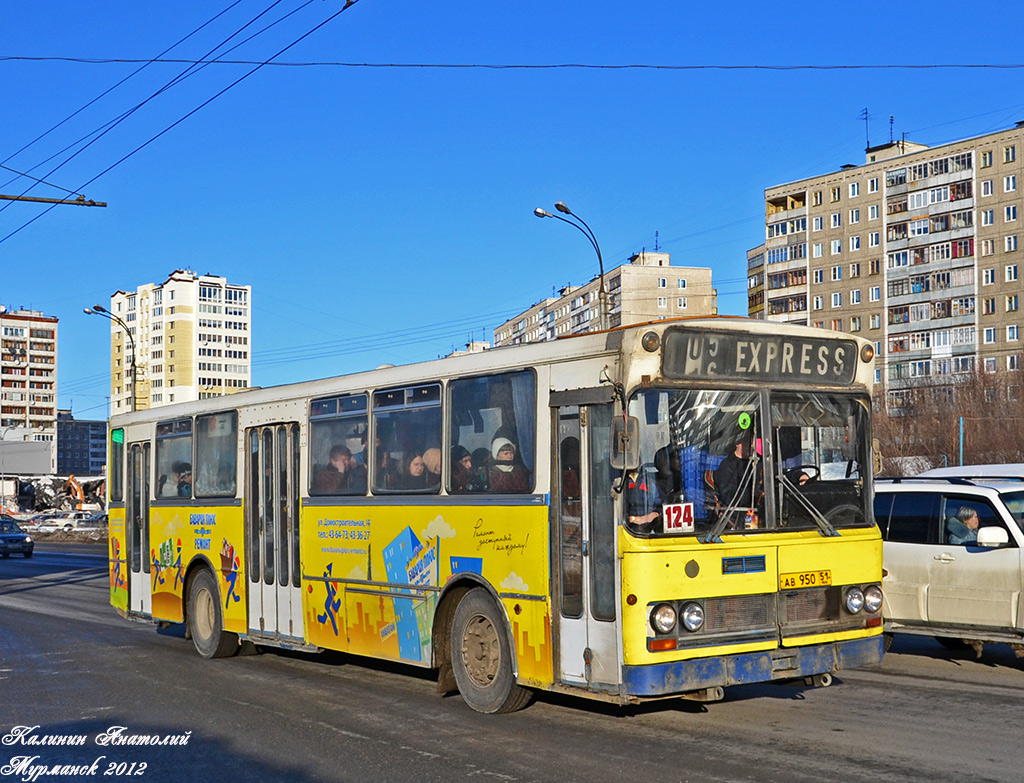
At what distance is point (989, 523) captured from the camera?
11.8 metres

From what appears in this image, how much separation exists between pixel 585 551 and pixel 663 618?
2.63 feet

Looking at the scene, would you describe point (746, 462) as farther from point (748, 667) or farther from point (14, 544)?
point (14, 544)

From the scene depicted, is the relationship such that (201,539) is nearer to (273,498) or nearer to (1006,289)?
(273,498)

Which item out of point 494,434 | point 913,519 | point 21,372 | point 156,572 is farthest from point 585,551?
point 21,372

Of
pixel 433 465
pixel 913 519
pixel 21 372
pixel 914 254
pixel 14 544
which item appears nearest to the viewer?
pixel 433 465

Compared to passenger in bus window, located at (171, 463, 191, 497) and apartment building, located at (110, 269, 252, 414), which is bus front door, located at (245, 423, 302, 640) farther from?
apartment building, located at (110, 269, 252, 414)

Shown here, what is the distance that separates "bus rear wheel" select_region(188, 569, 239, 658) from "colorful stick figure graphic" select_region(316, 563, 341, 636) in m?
2.40

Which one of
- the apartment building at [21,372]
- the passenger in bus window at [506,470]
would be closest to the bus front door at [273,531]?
the passenger in bus window at [506,470]

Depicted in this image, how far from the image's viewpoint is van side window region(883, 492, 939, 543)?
12.2 metres

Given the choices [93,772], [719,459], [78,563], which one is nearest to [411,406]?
[719,459]

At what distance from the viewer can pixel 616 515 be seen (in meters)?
8.35

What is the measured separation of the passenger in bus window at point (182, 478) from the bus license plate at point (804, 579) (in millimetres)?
8593

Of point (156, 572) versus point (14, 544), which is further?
point (14, 544)

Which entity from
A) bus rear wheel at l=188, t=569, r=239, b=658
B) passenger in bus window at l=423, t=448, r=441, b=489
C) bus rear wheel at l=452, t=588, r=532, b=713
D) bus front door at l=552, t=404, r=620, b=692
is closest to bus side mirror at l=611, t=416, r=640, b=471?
bus front door at l=552, t=404, r=620, b=692
